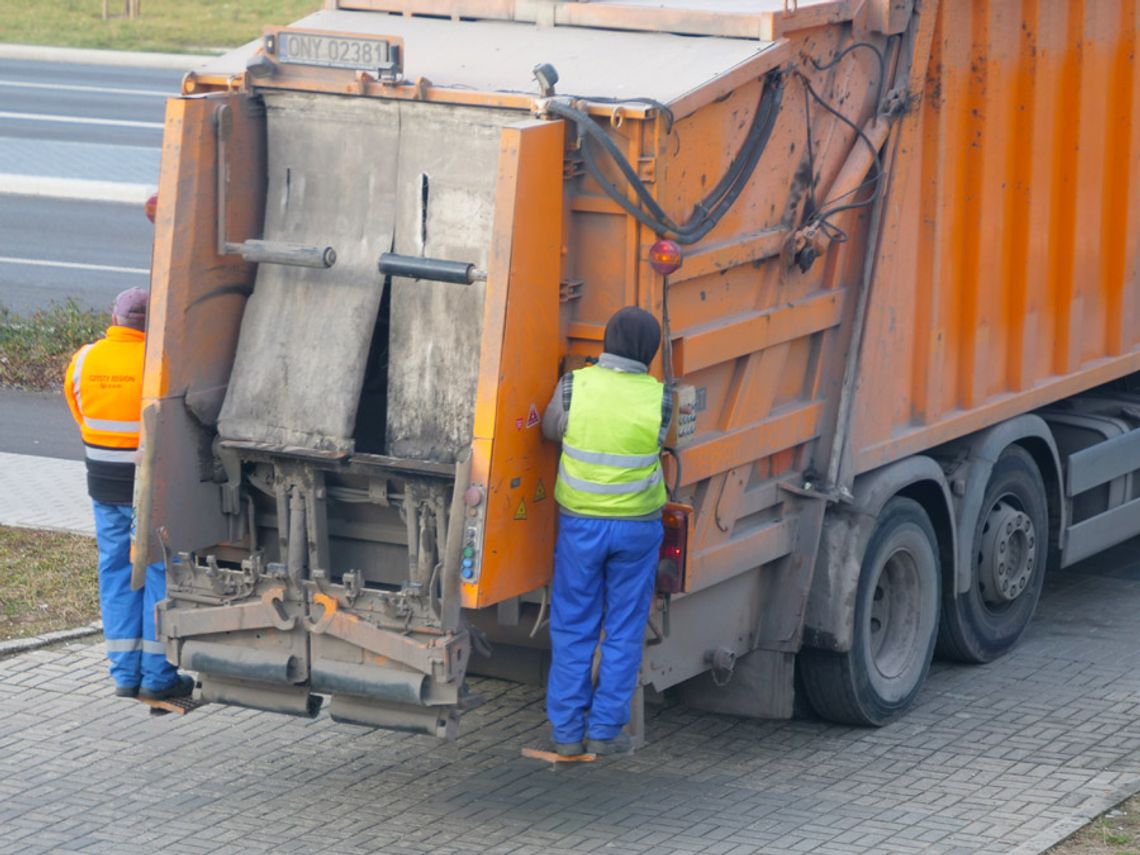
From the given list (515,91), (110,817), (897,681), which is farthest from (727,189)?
(110,817)

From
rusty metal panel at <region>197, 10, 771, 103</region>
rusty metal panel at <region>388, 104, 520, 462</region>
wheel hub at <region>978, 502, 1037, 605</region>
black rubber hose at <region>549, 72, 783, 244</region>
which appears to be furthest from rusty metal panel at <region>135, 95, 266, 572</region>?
wheel hub at <region>978, 502, 1037, 605</region>

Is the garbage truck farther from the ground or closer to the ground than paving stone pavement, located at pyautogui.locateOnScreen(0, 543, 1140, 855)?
farther from the ground

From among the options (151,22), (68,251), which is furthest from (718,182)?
(151,22)

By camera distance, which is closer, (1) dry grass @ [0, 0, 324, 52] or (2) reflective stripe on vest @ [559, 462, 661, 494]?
(2) reflective stripe on vest @ [559, 462, 661, 494]

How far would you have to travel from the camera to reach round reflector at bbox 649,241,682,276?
6539 millimetres

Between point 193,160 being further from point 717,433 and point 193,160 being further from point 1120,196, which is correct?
point 1120,196

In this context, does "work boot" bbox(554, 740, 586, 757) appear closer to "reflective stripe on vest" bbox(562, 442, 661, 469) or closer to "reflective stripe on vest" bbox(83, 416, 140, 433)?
"reflective stripe on vest" bbox(562, 442, 661, 469)

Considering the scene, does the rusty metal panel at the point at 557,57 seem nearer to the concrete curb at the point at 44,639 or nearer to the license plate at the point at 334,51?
the license plate at the point at 334,51

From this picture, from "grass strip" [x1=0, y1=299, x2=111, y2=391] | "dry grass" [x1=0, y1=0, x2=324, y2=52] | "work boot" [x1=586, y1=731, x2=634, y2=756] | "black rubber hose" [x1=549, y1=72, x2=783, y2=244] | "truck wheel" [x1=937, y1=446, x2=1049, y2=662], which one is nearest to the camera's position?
"black rubber hose" [x1=549, y1=72, x2=783, y2=244]

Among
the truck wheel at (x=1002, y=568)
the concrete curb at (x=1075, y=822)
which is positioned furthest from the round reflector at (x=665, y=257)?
the truck wheel at (x=1002, y=568)

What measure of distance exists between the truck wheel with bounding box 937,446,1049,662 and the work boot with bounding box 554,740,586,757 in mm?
2355

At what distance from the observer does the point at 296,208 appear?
704 cm

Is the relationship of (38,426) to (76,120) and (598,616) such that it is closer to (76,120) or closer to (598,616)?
(598,616)

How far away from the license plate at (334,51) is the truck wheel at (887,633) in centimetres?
267
